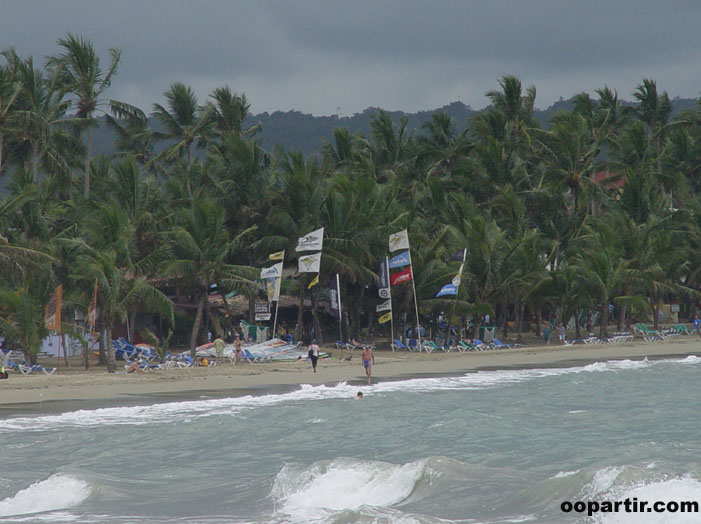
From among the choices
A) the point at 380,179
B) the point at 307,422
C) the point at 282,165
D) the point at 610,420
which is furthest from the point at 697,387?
the point at 380,179

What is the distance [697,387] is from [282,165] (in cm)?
1836

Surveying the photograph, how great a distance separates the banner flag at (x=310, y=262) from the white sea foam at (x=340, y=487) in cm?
1736

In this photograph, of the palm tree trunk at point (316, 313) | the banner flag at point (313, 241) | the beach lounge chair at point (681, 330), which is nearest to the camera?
the banner flag at point (313, 241)

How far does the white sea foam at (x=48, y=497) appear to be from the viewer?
10229 mm

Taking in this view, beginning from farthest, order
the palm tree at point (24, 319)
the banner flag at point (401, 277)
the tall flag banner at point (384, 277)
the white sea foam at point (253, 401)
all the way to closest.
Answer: the tall flag banner at point (384, 277)
the banner flag at point (401, 277)
the palm tree at point (24, 319)
the white sea foam at point (253, 401)

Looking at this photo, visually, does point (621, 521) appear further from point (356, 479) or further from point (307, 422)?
point (307, 422)

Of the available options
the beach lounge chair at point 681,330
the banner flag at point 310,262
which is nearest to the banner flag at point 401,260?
the banner flag at point 310,262

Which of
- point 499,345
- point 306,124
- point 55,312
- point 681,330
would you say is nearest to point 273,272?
point 55,312

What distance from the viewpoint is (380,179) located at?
44.9m

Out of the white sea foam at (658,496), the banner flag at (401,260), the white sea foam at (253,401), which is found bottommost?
the white sea foam at (658,496)

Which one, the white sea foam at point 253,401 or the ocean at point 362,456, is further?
the white sea foam at point 253,401

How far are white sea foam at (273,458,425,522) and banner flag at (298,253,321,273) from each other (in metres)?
17.4

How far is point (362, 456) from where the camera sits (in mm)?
13734

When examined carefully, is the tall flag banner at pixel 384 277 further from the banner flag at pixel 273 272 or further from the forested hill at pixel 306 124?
the forested hill at pixel 306 124
